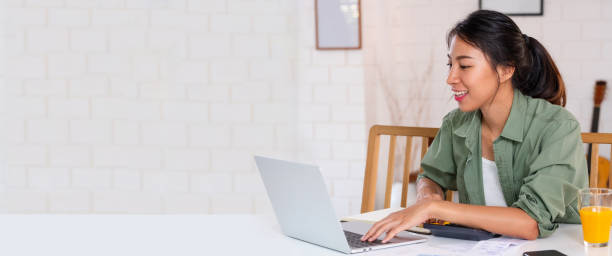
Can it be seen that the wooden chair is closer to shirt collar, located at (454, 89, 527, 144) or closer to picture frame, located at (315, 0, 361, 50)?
shirt collar, located at (454, 89, 527, 144)

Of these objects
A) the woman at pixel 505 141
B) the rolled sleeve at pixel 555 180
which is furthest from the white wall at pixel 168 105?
the rolled sleeve at pixel 555 180

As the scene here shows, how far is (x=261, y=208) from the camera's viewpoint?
3.46 meters

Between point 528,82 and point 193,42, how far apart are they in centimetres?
196

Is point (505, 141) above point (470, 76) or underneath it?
underneath

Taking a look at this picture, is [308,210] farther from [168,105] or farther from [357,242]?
[168,105]

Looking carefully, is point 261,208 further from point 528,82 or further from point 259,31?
point 528,82

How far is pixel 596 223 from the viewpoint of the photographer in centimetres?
140

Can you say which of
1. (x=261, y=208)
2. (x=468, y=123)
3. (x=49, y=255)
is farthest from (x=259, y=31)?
(x=49, y=255)

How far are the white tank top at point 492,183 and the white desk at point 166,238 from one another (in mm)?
207

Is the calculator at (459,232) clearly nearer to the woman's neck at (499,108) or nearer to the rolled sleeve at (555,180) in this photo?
the rolled sleeve at (555,180)

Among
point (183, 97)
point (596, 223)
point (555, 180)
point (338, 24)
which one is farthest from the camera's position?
point (183, 97)

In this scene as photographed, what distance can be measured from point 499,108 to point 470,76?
0.45 ft

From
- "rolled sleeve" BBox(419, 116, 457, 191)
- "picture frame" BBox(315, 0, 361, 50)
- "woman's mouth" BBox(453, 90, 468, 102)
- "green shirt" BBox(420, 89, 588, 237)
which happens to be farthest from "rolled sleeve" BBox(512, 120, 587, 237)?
"picture frame" BBox(315, 0, 361, 50)

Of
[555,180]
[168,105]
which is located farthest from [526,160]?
[168,105]
